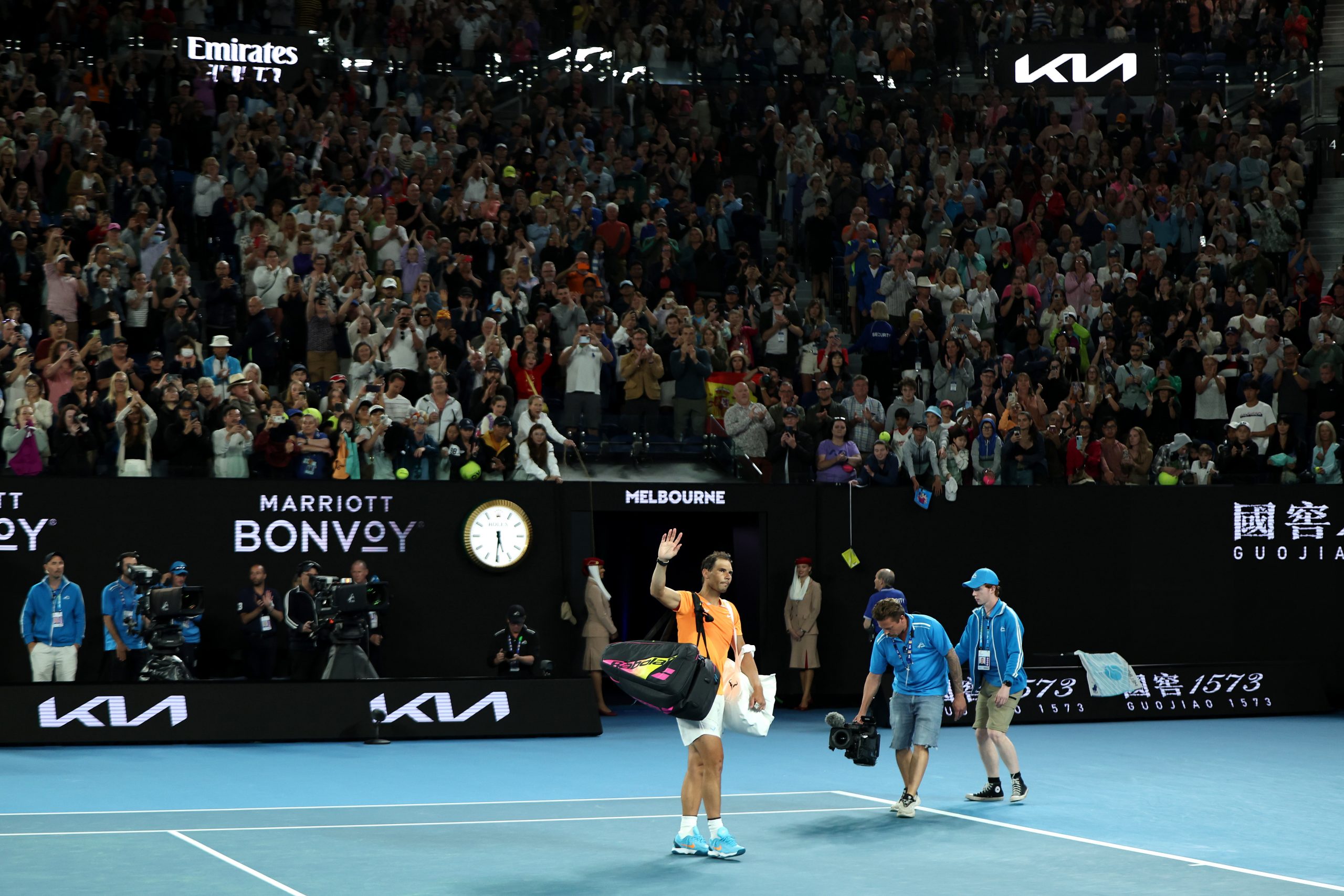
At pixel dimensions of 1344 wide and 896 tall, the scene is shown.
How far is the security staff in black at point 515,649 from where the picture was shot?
67.0ft

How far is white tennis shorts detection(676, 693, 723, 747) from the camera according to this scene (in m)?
11.2

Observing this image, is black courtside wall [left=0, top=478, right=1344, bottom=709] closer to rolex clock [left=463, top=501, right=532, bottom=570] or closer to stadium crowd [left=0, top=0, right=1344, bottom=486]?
rolex clock [left=463, top=501, right=532, bottom=570]

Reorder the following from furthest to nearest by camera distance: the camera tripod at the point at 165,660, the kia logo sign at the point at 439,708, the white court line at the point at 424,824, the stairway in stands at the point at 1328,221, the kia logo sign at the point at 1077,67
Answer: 1. the kia logo sign at the point at 1077,67
2. the stairway in stands at the point at 1328,221
3. the kia logo sign at the point at 439,708
4. the camera tripod at the point at 165,660
5. the white court line at the point at 424,824

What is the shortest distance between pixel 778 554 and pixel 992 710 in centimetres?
887

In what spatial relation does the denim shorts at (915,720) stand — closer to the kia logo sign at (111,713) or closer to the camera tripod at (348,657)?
the camera tripod at (348,657)

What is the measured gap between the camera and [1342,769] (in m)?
17.0

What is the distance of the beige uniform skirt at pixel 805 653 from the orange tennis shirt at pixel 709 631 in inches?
437

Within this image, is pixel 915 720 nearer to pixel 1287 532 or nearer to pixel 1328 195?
pixel 1287 532

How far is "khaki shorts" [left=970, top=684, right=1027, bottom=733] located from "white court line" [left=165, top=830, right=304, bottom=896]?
6296 mm

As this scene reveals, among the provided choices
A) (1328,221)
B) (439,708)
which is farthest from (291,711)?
(1328,221)

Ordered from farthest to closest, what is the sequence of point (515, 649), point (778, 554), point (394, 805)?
point (778, 554) → point (515, 649) → point (394, 805)

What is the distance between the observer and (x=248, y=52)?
1115 inches

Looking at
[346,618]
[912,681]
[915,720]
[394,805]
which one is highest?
[346,618]

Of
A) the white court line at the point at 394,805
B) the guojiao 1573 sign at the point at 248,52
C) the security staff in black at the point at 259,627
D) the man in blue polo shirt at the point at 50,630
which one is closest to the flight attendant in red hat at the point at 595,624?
the security staff in black at the point at 259,627
